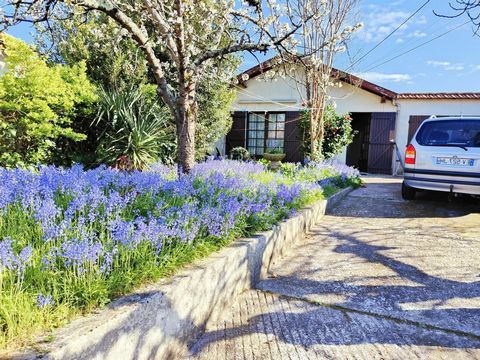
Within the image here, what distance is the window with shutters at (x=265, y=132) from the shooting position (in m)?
13.8

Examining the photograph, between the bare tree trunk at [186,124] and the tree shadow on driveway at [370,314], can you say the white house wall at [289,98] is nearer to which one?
the bare tree trunk at [186,124]

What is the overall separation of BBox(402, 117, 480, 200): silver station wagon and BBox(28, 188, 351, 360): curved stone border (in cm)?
394

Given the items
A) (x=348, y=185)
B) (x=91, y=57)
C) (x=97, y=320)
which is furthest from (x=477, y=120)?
(x=91, y=57)

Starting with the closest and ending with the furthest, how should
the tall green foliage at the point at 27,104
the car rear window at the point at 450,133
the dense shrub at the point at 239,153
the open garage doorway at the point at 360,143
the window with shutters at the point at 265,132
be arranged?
the car rear window at the point at 450,133, the tall green foliage at the point at 27,104, the dense shrub at the point at 239,153, the window with shutters at the point at 265,132, the open garage doorway at the point at 360,143

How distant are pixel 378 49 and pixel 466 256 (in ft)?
31.2

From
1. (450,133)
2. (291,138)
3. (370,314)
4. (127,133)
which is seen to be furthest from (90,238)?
(291,138)

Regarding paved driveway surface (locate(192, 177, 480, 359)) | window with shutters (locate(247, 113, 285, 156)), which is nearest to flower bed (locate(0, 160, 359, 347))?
paved driveway surface (locate(192, 177, 480, 359))

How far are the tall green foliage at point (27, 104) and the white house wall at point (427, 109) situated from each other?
432 inches

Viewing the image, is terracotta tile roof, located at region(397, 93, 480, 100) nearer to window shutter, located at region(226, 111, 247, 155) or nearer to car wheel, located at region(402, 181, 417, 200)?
window shutter, located at region(226, 111, 247, 155)

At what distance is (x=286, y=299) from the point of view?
248cm

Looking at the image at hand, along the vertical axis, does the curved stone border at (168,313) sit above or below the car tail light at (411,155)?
below

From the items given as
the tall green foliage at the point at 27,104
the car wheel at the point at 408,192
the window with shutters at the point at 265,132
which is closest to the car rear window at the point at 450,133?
the car wheel at the point at 408,192

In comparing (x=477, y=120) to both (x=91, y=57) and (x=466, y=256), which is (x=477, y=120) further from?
(x=91, y=57)

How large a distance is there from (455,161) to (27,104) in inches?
285
